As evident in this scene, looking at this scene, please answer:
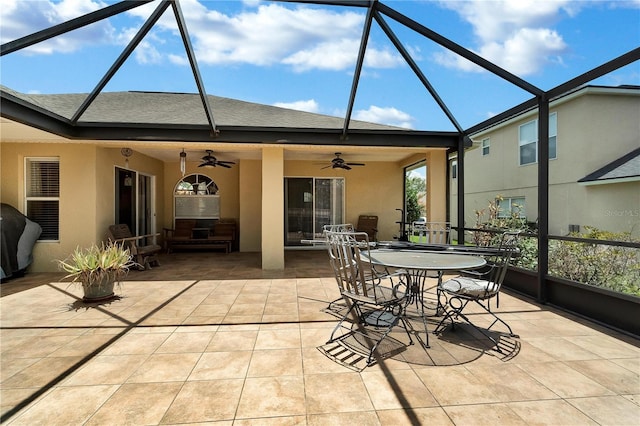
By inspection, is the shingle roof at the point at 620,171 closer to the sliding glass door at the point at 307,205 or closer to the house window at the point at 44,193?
the sliding glass door at the point at 307,205

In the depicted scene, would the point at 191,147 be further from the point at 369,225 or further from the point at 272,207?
the point at 369,225

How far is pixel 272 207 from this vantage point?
6.29 meters

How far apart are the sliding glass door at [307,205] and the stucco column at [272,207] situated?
2734mm

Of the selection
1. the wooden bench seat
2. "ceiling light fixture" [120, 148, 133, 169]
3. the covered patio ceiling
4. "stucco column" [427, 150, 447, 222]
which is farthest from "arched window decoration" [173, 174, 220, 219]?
"stucco column" [427, 150, 447, 222]

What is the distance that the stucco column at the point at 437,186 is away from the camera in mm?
6559

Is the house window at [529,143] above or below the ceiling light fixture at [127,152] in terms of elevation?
above

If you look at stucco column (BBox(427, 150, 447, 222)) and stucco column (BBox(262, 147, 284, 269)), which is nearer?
stucco column (BBox(262, 147, 284, 269))

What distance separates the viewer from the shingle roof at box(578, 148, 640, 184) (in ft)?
21.5

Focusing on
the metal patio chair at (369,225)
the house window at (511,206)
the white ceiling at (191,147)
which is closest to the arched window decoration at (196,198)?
the white ceiling at (191,147)

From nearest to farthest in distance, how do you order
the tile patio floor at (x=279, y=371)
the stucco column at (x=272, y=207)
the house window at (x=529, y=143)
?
the tile patio floor at (x=279, y=371)
the stucco column at (x=272, y=207)
the house window at (x=529, y=143)

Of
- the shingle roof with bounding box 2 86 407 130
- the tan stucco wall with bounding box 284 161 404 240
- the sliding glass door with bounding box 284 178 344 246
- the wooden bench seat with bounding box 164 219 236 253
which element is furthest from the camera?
the tan stucco wall with bounding box 284 161 404 240

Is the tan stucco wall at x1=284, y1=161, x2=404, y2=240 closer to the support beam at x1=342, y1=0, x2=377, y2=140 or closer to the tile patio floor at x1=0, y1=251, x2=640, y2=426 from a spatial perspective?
the support beam at x1=342, y1=0, x2=377, y2=140

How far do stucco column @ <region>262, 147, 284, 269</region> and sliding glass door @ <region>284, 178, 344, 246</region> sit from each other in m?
2.73

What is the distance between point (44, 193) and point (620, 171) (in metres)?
11.9
